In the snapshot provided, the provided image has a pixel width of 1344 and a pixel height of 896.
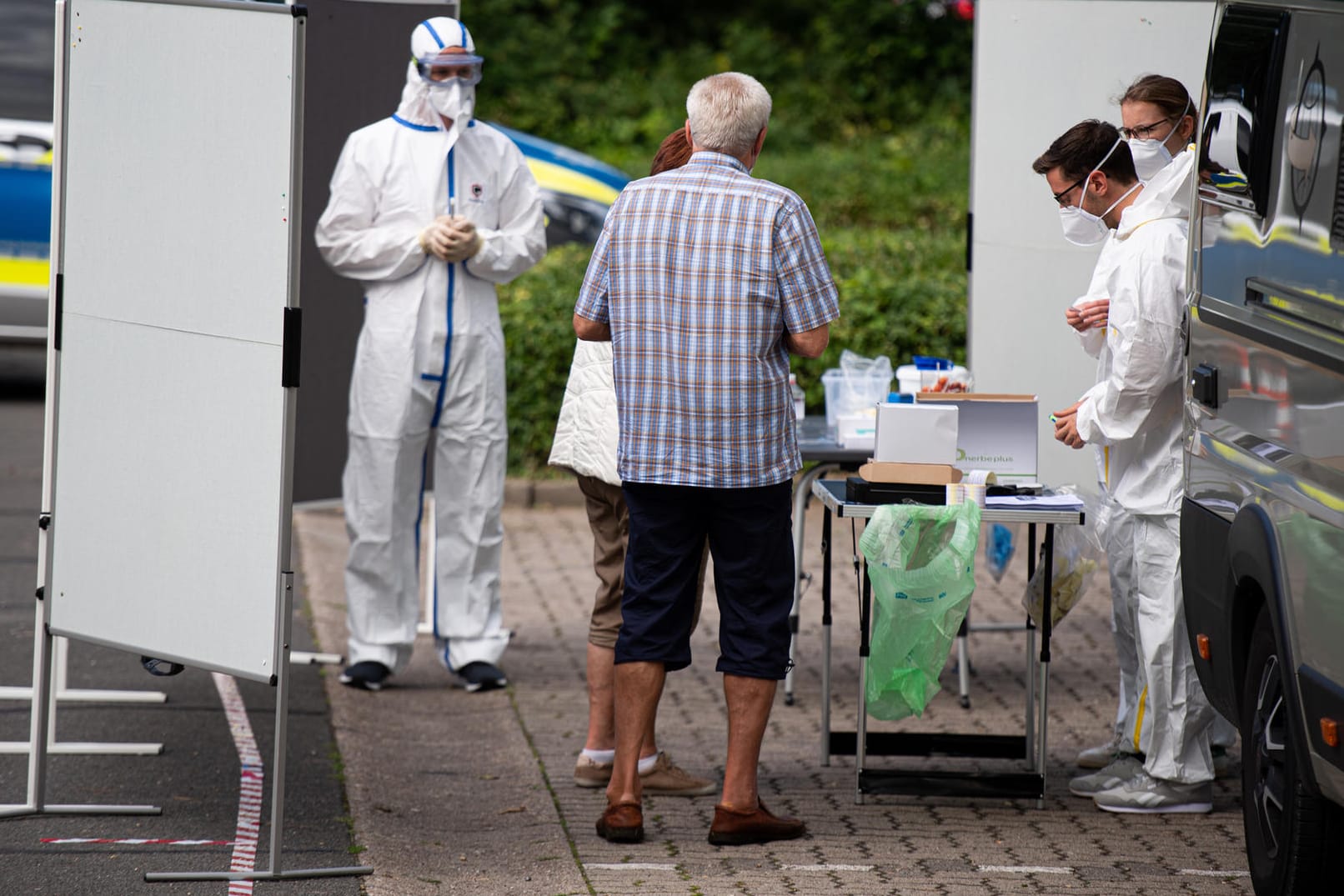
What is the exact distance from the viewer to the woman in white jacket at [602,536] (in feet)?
17.3

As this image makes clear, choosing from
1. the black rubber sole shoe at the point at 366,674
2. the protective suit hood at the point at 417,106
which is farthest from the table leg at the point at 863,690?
the protective suit hood at the point at 417,106

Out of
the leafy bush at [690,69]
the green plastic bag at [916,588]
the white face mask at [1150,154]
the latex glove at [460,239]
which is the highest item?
the leafy bush at [690,69]

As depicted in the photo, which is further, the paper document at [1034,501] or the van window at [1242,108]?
the paper document at [1034,501]

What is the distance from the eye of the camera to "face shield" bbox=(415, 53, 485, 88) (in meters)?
6.18

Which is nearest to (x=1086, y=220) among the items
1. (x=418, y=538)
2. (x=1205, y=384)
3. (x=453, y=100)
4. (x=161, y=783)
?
(x=1205, y=384)

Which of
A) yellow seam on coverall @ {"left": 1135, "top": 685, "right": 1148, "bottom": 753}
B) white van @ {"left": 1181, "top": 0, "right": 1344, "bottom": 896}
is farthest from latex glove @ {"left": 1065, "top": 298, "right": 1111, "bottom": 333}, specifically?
yellow seam on coverall @ {"left": 1135, "top": 685, "right": 1148, "bottom": 753}

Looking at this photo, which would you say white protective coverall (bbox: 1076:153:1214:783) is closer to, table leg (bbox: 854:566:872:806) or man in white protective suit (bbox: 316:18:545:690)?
table leg (bbox: 854:566:872:806)

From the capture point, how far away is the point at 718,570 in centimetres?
483

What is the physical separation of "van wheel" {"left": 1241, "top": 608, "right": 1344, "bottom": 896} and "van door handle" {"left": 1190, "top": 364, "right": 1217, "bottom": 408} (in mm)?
603

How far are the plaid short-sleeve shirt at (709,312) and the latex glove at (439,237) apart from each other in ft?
5.22

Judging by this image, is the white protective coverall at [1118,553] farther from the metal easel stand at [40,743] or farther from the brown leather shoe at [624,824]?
the metal easel stand at [40,743]

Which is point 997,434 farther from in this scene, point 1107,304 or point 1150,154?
point 1150,154

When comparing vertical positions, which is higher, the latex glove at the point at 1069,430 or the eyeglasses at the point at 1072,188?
the eyeglasses at the point at 1072,188

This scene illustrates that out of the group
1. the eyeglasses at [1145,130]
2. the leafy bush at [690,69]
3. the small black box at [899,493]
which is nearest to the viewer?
the small black box at [899,493]
